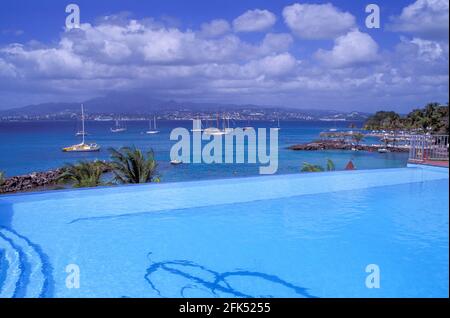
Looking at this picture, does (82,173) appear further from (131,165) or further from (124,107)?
(124,107)

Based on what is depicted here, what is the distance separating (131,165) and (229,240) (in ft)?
21.3

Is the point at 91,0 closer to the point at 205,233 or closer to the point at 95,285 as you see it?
the point at 205,233

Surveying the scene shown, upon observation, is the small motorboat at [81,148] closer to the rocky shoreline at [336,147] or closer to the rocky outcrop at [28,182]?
the rocky outcrop at [28,182]

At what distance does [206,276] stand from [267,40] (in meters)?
12.1

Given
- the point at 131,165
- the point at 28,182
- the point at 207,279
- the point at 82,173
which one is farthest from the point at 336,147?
the point at 207,279

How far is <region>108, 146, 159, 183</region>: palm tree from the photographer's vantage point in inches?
436

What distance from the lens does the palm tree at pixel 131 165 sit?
11.1 metres

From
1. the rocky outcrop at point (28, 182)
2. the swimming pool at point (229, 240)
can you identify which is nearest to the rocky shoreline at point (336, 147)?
the rocky outcrop at point (28, 182)

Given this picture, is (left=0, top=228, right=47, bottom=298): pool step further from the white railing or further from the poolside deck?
the white railing

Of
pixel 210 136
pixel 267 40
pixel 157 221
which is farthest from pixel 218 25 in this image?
pixel 210 136

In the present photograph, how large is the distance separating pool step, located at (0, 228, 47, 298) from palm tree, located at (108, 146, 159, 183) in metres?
5.58

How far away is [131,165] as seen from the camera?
11.3m

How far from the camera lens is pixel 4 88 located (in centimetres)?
5156

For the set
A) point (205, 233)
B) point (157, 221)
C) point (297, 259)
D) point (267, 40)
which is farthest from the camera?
point (267, 40)
